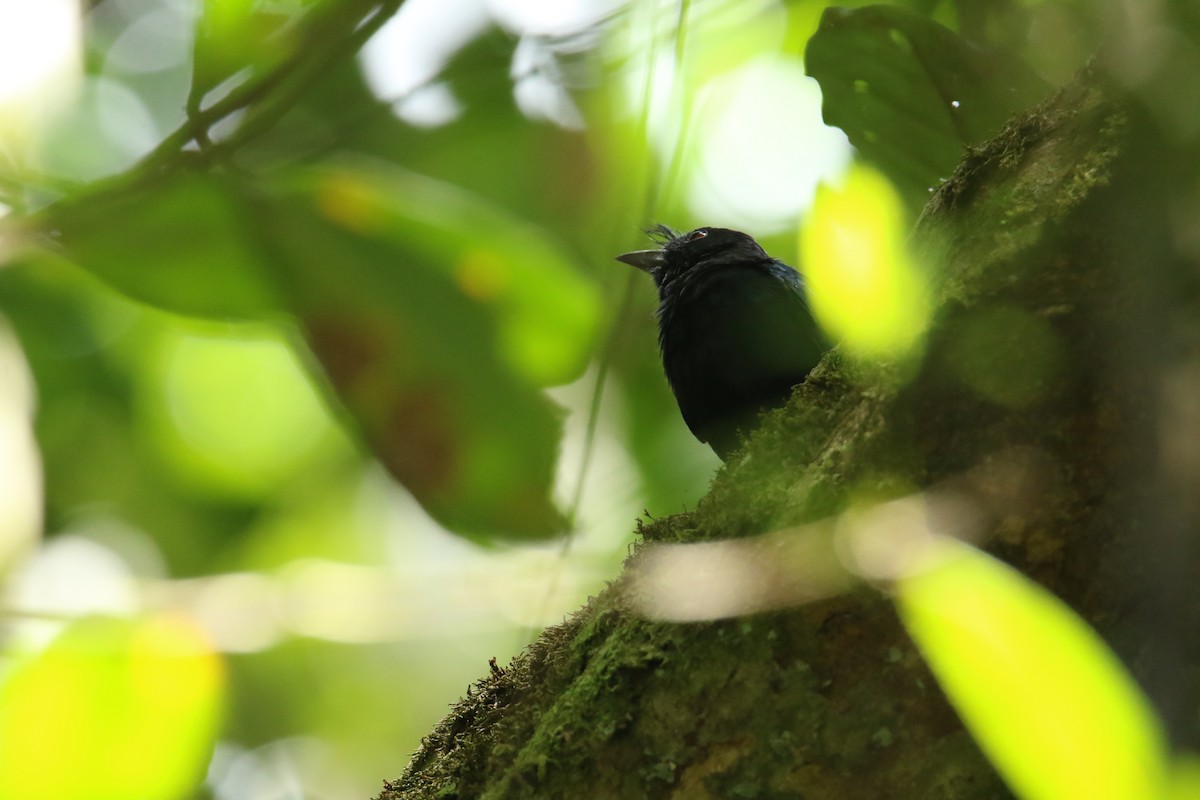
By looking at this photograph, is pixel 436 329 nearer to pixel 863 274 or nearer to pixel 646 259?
pixel 863 274

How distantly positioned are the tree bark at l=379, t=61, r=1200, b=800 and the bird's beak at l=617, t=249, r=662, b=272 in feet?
7.82

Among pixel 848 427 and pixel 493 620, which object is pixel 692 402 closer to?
pixel 493 620

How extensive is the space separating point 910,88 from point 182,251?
6.15 feet

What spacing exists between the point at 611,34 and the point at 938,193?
4.04ft

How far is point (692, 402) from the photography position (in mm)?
3785

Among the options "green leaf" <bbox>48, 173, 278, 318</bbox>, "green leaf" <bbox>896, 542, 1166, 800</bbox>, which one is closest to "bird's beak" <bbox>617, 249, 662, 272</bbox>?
"green leaf" <bbox>48, 173, 278, 318</bbox>

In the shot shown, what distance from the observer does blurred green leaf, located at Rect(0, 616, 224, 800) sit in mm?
1287

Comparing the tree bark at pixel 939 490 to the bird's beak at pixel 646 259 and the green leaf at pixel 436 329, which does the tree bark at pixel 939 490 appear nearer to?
the green leaf at pixel 436 329

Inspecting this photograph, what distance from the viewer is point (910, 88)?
2.88 m

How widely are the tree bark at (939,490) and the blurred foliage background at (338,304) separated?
0.78ft

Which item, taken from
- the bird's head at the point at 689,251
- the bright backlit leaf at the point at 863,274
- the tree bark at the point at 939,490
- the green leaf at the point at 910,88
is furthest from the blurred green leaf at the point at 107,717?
the bird's head at the point at 689,251

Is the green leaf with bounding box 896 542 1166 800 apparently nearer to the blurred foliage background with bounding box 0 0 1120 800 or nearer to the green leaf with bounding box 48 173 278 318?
the blurred foliage background with bounding box 0 0 1120 800

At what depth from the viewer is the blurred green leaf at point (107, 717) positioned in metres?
1.29

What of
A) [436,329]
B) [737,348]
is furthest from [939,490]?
[737,348]
